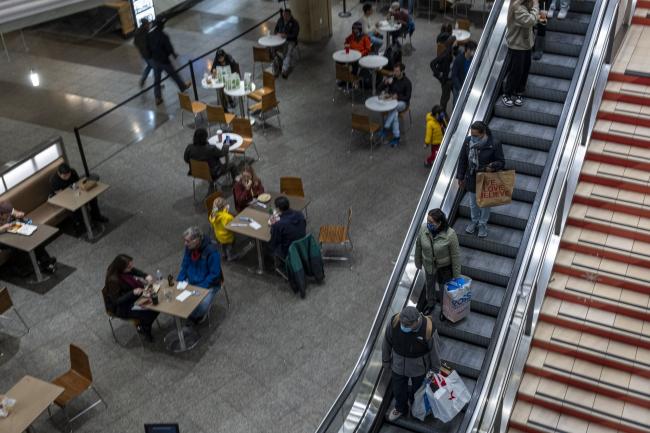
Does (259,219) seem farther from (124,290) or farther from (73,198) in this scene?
(73,198)

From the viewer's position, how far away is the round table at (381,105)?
13.8m

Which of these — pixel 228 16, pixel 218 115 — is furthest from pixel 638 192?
pixel 228 16

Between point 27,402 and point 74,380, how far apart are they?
733 mm

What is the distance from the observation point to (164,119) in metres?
15.4

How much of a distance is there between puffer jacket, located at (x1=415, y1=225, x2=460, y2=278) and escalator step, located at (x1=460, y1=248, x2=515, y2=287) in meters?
0.72

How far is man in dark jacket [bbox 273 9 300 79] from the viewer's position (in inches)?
664

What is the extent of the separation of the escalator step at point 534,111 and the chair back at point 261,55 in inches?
286

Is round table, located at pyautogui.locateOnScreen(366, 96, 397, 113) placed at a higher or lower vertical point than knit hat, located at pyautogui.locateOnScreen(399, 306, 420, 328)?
lower

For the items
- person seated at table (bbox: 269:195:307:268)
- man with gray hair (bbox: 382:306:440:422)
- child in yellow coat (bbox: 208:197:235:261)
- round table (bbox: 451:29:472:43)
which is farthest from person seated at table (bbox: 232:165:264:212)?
round table (bbox: 451:29:472:43)

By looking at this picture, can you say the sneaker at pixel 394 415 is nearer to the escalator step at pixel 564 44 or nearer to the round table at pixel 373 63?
the escalator step at pixel 564 44

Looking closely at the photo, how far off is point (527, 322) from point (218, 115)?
24.1ft

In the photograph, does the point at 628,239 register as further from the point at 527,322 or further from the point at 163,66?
the point at 163,66

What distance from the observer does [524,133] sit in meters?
9.99

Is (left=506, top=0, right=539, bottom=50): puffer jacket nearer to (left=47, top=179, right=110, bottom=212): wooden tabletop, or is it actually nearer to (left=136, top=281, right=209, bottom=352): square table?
(left=136, top=281, right=209, bottom=352): square table
